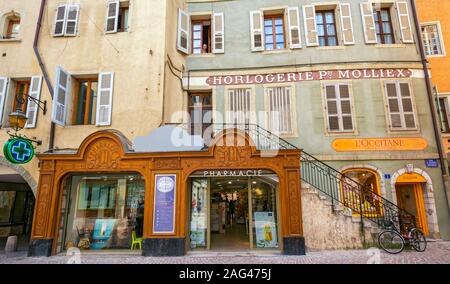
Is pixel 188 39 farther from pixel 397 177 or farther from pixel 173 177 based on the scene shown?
pixel 397 177

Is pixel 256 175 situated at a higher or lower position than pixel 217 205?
higher

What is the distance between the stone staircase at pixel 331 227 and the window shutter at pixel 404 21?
7416 mm

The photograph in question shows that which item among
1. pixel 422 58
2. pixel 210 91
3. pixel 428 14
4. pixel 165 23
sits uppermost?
pixel 428 14

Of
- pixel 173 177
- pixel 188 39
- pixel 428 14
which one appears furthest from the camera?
pixel 428 14

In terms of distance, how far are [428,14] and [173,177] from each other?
1311 cm

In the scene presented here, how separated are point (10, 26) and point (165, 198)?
9976 millimetres

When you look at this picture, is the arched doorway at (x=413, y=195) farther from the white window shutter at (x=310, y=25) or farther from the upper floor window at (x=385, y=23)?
the white window shutter at (x=310, y=25)

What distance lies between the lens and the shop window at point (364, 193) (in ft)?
29.7

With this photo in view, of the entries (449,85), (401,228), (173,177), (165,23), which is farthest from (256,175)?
(449,85)

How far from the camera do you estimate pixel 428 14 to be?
12.1 m

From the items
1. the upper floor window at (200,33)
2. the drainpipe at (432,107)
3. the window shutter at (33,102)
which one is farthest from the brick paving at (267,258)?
the upper floor window at (200,33)

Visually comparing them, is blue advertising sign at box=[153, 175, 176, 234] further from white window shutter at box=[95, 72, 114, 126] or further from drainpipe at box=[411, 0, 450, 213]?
drainpipe at box=[411, 0, 450, 213]

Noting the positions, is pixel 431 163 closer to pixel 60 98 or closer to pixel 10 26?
pixel 60 98

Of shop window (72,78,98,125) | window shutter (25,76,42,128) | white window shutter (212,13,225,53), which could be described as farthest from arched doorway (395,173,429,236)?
window shutter (25,76,42,128)
